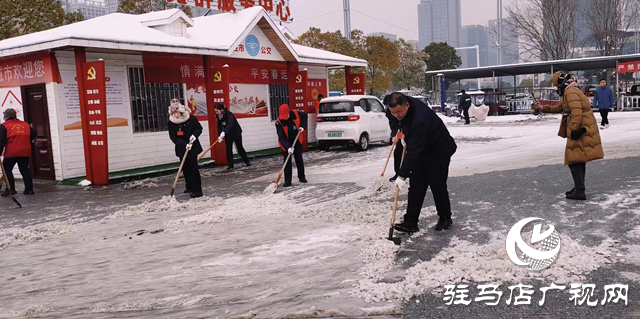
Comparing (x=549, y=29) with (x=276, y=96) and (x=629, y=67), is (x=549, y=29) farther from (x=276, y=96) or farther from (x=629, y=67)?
(x=276, y=96)

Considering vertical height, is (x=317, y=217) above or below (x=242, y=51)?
below

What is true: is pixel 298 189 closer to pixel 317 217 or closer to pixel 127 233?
pixel 317 217

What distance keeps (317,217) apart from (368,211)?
2.39 feet

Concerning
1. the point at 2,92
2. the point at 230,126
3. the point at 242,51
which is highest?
the point at 242,51

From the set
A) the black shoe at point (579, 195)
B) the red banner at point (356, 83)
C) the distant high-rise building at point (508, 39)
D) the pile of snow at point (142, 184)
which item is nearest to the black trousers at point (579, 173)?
the black shoe at point (579, 195)

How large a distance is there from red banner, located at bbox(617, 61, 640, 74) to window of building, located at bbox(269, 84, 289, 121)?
68.9ft

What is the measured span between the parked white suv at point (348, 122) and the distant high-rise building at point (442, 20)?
129128 millimetres

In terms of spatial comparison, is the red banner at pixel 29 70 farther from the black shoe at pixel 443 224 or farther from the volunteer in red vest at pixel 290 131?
the black shoe at pixel 443 224

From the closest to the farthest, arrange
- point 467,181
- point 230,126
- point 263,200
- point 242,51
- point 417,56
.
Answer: point 263,200, point 467,181, point 230,126, point 242,51, point 417,56

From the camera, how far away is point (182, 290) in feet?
15.6

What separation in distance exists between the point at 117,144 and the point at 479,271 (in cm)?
1100

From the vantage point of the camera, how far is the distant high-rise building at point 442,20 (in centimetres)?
14388

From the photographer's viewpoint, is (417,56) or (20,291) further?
(417,56)

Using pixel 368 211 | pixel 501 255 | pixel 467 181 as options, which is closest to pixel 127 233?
pixel 368 211
